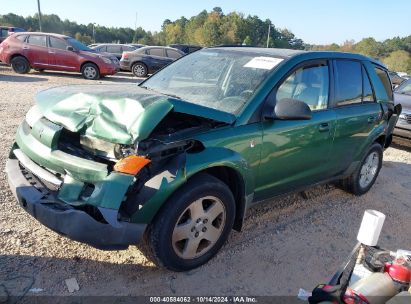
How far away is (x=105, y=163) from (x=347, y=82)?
2952 millimetres

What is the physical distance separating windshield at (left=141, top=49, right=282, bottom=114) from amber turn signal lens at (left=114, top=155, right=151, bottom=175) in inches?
39.9

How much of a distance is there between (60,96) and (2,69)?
14.9m

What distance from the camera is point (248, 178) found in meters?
3.25

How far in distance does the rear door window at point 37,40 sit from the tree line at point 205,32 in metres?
57.8

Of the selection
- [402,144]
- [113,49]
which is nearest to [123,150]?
[402,144]

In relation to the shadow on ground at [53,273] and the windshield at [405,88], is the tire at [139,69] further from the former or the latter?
the shadow on ground at [53,273]

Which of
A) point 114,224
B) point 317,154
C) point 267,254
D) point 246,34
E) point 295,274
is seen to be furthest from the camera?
point 246,34

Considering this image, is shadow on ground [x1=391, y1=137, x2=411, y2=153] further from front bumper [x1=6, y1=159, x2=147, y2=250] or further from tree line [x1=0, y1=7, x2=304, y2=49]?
tree line [x1=0, y1=7, x2=304, y2=49]

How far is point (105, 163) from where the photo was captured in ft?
9.24

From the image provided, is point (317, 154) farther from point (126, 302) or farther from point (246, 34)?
point (246, 34)

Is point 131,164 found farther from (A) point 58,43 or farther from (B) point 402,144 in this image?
(A) point 58,43

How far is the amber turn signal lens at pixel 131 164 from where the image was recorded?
252cm

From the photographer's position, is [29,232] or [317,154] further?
[317,154]

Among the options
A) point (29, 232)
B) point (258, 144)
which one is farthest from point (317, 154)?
point (29, 232)
